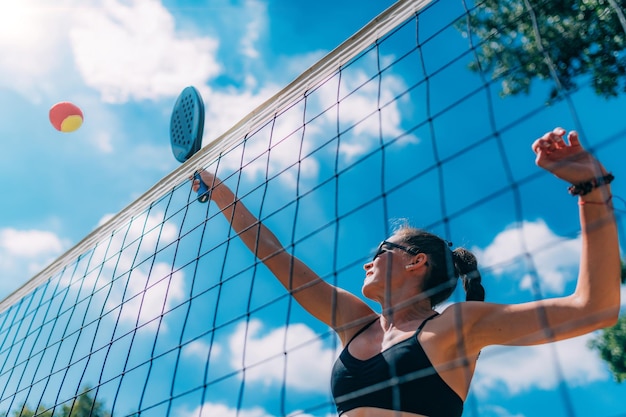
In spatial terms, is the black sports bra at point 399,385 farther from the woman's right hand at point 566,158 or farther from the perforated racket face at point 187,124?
the perforated racket face at point 187,124

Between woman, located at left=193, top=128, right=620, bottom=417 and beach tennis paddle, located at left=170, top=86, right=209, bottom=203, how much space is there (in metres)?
1.54

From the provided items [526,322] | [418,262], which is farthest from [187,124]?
[526,322]

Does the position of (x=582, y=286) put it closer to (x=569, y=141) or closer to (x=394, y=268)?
(x=569, y=141)

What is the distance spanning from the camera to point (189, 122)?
13.1ft

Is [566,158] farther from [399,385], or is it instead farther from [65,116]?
[65,116]

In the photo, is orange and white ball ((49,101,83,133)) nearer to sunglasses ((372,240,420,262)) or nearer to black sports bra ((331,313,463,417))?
sunglasses ((372,240,420,262))

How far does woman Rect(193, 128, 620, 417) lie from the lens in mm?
1711

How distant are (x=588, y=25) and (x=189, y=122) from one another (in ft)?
12.1

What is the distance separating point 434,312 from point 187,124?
8.04ft

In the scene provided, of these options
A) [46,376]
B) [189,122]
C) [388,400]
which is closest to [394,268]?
[388,400]

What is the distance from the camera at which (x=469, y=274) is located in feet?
7.68

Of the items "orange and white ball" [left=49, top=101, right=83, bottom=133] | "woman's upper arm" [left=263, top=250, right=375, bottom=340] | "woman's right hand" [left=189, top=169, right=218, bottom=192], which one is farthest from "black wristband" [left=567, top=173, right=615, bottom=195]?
"orange and white ball" [left=49, top=101, right=83, bottom=133]

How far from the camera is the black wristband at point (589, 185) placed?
1.70m

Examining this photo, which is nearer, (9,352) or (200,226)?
(200,226)
